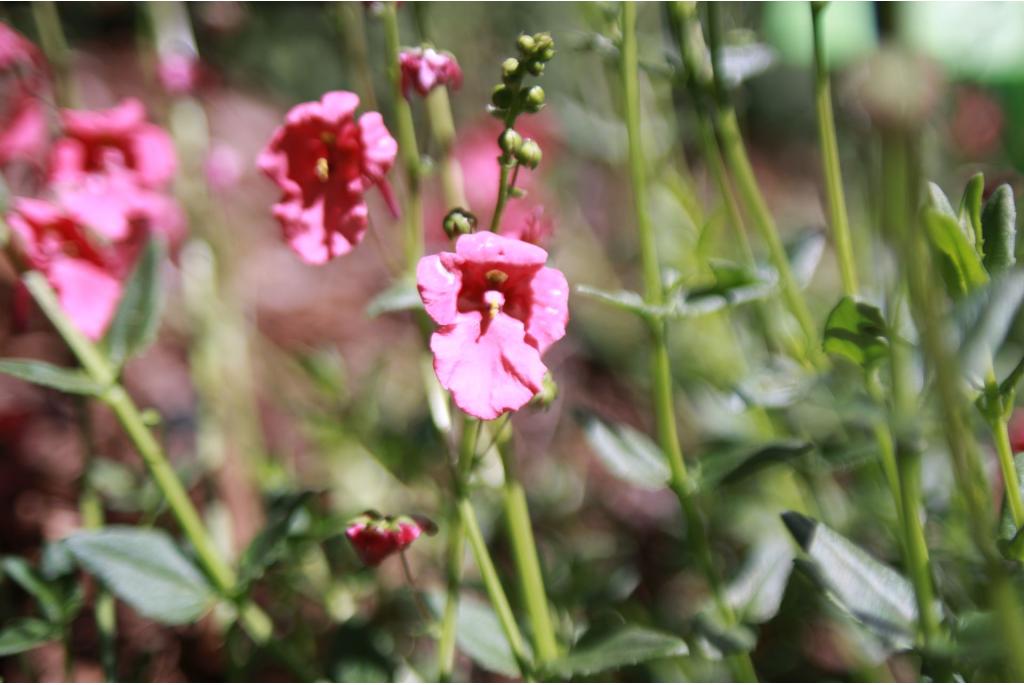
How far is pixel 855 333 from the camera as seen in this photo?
0.84m

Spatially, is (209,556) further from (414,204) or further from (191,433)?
A: (191,433)

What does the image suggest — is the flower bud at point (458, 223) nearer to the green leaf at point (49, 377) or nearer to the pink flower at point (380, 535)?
the pink flower at point (380, 535)

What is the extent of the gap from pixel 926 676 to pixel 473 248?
1.88 feet

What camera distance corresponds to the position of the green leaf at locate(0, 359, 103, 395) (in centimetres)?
94

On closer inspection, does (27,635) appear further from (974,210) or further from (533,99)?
(974,210)

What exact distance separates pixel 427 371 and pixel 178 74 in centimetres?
86

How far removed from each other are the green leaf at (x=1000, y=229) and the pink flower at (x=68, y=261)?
0.96 m

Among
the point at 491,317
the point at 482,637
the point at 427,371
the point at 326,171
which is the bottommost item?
the point at 482,637

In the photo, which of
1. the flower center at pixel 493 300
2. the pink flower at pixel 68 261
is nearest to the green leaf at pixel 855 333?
the flower center at pixel 493 300

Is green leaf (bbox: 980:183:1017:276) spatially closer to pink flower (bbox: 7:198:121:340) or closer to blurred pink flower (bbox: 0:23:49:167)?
pink flower (bbox: 7:198:121:340)

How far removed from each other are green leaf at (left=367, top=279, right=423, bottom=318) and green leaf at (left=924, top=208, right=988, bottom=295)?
442 mm

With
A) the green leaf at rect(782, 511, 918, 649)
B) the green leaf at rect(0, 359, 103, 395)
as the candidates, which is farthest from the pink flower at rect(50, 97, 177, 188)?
the green leaf at rect(782, 511, 918, 649)

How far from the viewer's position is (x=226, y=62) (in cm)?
273

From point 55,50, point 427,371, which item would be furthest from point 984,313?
point 55,50
